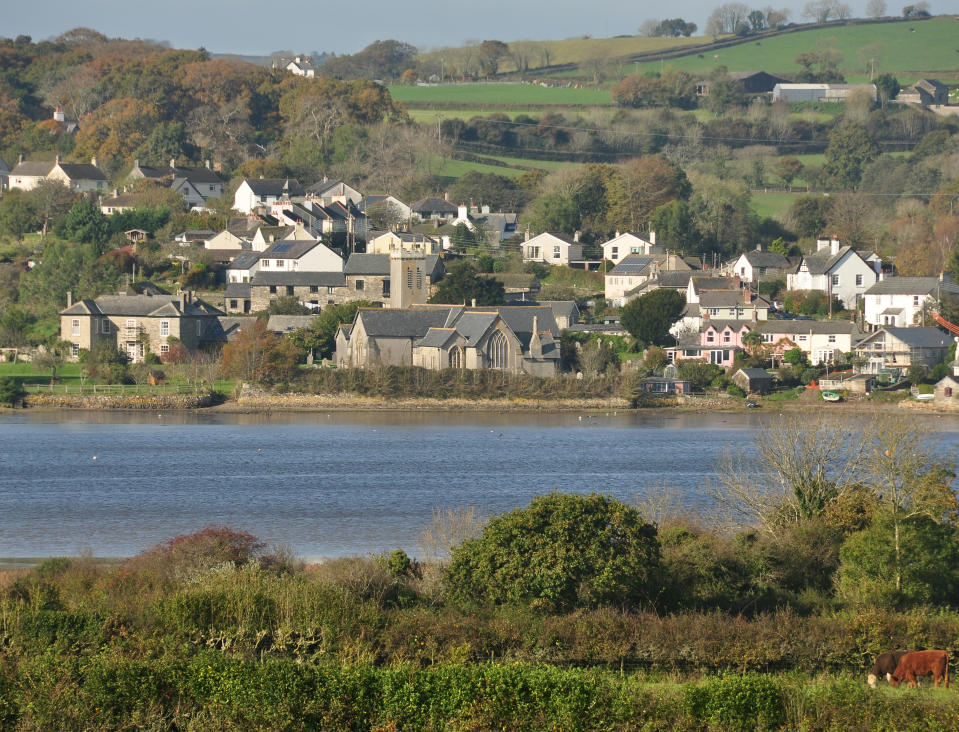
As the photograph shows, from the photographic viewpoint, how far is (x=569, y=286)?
210ft

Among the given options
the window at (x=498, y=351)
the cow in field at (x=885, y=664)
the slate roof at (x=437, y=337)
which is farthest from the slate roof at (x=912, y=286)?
the cow in field at (x=885, y=664)

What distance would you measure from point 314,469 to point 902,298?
1234 inches

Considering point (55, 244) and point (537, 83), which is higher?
point (537, 83)

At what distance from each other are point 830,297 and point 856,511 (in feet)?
134

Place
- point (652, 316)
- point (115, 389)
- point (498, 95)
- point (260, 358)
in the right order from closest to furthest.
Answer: point (260, 358), point (115, 389), point (652, 316), point (498, 95)

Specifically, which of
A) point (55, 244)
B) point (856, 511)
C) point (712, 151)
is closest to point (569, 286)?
point (55, 244)

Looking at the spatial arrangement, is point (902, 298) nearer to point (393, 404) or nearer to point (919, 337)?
point (919, 337)

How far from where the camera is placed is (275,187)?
246ft

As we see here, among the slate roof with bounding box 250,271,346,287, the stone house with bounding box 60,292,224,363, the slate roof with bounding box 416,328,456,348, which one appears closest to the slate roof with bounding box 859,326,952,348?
the slate roof with bounding box 416,328,456,348

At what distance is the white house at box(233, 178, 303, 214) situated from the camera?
7388 cm

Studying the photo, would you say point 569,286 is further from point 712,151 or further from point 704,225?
point 712,151

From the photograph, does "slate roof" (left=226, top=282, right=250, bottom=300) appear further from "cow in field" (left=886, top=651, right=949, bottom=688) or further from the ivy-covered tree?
"cow in field" (left=886, top=651, right=949, bottom=688)

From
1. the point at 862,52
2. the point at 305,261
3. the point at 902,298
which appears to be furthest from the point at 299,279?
the point at 862,52

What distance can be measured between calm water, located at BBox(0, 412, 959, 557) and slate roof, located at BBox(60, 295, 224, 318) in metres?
6.11
